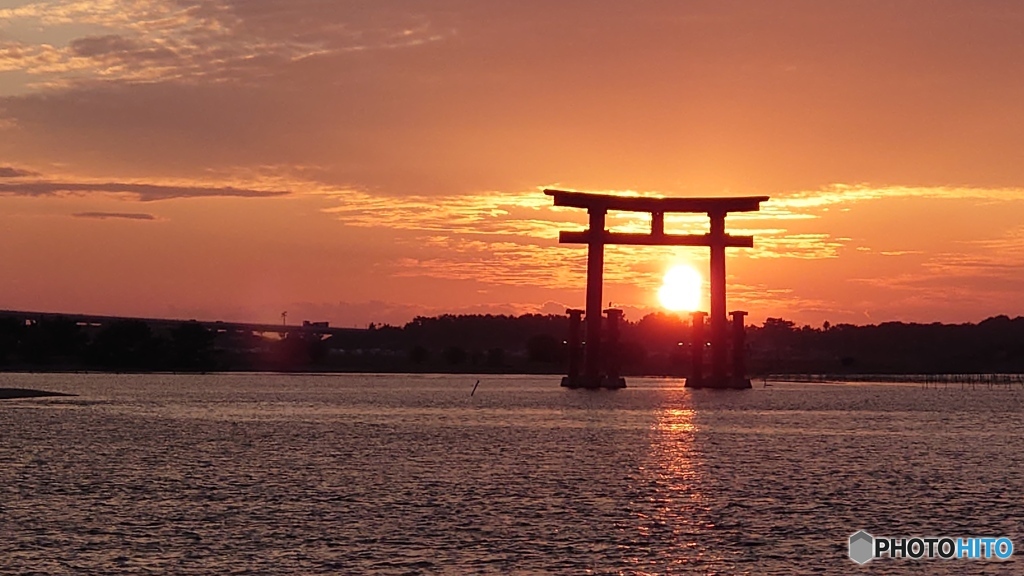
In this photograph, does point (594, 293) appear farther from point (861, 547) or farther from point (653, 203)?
point (861, 547)

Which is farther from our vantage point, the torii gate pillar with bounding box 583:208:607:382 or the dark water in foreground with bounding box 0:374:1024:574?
the torii gate pillar with bounding box 583:208:607:382

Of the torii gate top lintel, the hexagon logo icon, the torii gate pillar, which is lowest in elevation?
the hexagon logo icon

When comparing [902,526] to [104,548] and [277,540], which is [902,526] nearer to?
[277,540]

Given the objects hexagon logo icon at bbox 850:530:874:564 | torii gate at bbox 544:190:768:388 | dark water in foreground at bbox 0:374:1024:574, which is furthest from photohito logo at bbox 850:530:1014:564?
torii gate at bbox 544:190:768:388

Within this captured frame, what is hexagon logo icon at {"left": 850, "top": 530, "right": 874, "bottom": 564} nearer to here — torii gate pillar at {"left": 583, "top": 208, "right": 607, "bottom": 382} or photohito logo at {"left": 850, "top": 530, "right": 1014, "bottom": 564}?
photohito logo at {"left": 850, "top": 530, "right": 1014, "bottom": 564}

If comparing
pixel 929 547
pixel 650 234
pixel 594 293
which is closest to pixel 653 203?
pixel 650 234

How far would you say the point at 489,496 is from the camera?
37.5 metres

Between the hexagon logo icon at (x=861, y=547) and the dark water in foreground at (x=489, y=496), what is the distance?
0.33 m

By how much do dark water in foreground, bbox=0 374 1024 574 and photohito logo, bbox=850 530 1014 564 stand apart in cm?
50

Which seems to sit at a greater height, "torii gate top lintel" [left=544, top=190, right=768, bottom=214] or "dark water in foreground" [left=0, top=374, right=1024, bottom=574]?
"torii gate top lintel" [left=544, top=190, right=768, bottom=214]

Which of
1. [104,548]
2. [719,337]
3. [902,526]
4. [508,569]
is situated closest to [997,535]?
[902,526]

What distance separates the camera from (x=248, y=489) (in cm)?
3941

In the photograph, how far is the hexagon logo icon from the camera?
87.1ft

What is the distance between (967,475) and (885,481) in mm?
4074
